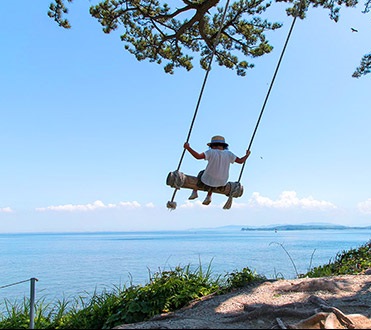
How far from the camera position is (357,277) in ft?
20.5

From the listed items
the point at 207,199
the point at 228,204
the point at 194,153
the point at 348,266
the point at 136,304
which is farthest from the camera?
the point at 348,266

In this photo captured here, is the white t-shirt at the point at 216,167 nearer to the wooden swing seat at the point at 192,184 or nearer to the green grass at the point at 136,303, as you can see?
the wooden swing seat at the point at 192,184

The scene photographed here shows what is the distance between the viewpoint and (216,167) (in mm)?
5879

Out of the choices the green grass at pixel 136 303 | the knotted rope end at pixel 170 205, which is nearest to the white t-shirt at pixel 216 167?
the knotted rope end at pixel 170 205

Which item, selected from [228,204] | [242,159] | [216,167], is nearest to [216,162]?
[216,167]

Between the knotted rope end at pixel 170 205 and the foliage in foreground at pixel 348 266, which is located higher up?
the knotted rope end at pixel 170 205

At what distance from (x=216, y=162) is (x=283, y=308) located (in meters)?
2.38

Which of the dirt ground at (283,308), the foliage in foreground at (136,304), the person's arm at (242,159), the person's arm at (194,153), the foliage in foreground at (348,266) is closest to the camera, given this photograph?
the dirt ground at (283,308)

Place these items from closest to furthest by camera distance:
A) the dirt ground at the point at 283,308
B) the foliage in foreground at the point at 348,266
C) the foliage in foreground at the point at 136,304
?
the dirt ground at the point at 283,308 < the foliage in foreground at the point at 136,304 < the foliage in foreground at the point at 348,266

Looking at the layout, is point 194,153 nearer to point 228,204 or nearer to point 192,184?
point 192,184

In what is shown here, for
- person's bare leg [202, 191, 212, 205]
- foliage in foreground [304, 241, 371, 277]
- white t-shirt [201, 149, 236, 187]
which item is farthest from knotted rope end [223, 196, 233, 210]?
foliage in foreground [304, 241, 371, 277]

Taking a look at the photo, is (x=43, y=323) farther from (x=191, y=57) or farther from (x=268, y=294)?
(x=191, y=57)

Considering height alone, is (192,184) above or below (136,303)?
above

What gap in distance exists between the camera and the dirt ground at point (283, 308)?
365 centimetres
